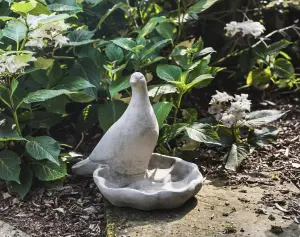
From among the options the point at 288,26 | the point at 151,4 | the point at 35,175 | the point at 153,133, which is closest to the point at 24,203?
the point at 35,175

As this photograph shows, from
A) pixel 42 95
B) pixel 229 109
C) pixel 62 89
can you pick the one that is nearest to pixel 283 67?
pixel 229 109

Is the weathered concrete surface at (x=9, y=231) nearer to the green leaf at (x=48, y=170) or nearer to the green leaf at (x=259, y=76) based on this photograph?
the green leaf at (x=48, y=170)

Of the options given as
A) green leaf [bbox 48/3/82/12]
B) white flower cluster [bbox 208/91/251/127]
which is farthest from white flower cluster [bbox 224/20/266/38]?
green leaf [bbox 48/3/82/12]

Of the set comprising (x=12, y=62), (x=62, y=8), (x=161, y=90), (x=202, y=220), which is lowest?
(x=202, y=220)

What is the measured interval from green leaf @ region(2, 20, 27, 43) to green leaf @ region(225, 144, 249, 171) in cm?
111

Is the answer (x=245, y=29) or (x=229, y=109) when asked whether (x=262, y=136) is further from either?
(x=245, y=29)

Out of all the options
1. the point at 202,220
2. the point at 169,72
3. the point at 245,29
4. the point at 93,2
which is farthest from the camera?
the point at 245,29

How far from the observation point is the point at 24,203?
2.58 metres

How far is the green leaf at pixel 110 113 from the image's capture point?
2.77m

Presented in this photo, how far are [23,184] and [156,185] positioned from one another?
1.98 ft

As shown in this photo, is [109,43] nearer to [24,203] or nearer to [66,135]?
[66,135]

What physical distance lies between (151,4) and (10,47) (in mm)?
969

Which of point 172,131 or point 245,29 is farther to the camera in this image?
point 245,29

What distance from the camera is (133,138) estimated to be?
2344 mm
